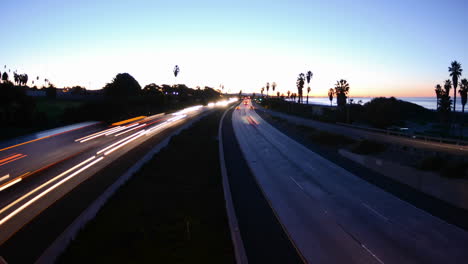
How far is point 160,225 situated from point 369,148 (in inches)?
1011

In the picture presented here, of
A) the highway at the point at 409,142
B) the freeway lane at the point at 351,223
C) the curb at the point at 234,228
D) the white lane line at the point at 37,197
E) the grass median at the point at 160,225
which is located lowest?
the freeway lane at the point at 351,223

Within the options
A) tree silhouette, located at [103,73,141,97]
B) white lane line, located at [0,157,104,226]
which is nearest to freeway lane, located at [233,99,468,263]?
white lane line, located at [0,157,104,226]

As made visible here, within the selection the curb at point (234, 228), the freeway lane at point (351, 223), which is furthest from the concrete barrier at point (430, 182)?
the curb at point (234, 228)

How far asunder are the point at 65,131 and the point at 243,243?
36.7 m

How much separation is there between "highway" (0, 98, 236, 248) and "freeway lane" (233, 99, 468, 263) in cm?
1184

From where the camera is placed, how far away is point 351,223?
13859 millimetres

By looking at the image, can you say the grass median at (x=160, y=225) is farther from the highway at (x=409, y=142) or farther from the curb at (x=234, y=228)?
the highway at (x=409, y=142)

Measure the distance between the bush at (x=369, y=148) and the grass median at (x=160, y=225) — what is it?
17247 millimetres

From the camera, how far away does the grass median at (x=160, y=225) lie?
1005cm

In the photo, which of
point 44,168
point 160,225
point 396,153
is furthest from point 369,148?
point 44,168

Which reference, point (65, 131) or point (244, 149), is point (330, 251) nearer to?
point (244, 149)

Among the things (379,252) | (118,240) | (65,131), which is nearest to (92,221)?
(118,240)

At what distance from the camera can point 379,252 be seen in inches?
443

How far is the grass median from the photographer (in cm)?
1005
